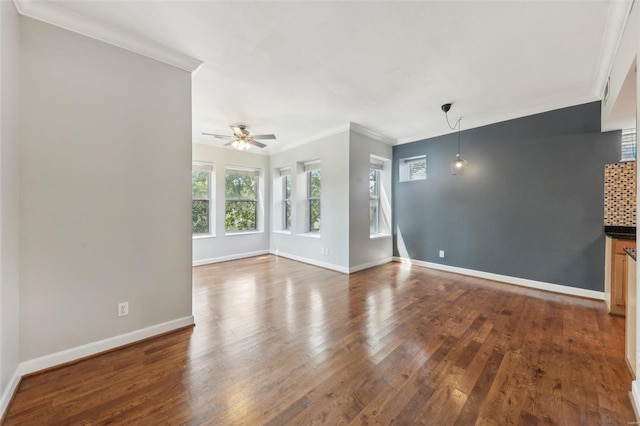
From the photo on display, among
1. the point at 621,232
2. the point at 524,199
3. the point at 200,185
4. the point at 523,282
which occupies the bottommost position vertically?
the point at 523,282

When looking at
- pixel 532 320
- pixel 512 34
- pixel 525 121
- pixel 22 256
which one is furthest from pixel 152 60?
pixel 525 121

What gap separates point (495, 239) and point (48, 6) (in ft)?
19.0

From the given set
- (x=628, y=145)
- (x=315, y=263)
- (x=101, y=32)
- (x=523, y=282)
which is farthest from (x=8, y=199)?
(x=628, y=145)

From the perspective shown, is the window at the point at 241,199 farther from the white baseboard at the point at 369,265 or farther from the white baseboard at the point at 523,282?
the white baseboard at the point at 523,282

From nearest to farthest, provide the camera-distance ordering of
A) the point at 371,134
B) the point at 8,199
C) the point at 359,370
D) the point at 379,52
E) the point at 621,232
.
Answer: the point at 8,199
the point at 359,370
the point at 379,52
the point at 621,232
the point at 371,134

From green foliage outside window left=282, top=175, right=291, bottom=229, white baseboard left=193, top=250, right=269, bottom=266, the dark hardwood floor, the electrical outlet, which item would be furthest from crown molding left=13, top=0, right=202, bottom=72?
white baseboard left=193, top=250, right=269, bottom=266

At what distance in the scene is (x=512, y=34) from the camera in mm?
2146

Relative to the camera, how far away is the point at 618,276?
110 inches

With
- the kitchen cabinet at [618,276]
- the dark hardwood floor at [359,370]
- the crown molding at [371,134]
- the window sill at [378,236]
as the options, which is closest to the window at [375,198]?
the window sill at [378,236]

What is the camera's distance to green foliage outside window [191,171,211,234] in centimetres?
541

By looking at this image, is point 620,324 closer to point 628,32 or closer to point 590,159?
point 590,159

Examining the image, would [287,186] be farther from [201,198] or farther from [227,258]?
[227,258]

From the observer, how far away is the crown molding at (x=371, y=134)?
4527mm

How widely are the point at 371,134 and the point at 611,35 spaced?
3189 mm
